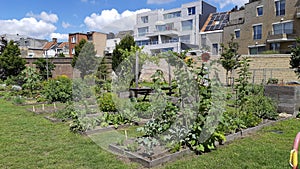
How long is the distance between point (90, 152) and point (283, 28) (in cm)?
2737

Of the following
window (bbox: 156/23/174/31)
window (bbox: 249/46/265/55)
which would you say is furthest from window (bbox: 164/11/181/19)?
window (bbox: 249/46/265/55)

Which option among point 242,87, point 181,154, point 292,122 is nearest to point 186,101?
point 181,154

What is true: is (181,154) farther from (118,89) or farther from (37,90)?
(37,90)

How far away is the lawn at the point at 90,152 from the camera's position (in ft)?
11.5

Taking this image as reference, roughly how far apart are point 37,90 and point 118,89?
5183 millimetres

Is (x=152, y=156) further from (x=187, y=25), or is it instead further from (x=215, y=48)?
(x=187, y=25)

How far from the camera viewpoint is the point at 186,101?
4.06 metres

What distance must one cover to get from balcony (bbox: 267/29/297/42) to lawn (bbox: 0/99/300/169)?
22.4 metres

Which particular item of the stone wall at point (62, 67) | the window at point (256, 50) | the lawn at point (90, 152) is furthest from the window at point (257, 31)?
the lawn at point (90, 152)

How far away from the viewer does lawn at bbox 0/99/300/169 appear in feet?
11.5

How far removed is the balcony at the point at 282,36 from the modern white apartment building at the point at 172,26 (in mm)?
11202

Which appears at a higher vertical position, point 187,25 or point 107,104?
point 187,25

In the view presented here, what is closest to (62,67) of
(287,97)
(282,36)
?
(287,97)

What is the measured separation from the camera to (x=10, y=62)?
18344 mm
